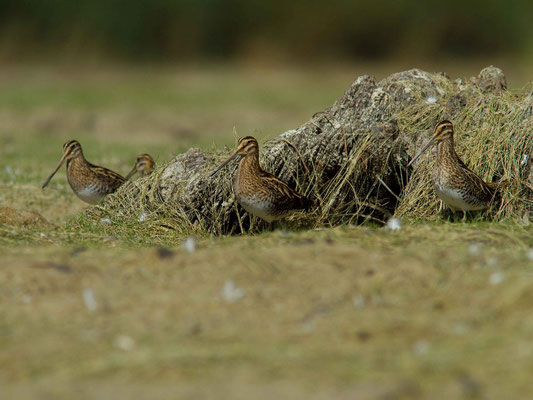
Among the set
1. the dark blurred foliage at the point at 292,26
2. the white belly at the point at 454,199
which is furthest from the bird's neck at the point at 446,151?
the dark blurred foliage at the point at 292,26

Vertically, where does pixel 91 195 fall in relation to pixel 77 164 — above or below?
below

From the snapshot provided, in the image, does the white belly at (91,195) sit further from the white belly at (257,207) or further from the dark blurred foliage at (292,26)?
the dark blurred foliage at (292,26)

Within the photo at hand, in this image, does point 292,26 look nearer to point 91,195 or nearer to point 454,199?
point 91,195

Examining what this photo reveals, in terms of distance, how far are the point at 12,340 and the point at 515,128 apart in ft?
17.9

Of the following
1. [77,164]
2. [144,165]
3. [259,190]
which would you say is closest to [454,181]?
[259,190]

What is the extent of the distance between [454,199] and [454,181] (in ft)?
0.53

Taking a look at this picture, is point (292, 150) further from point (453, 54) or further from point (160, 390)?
point (453, 54)

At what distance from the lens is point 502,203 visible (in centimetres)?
842

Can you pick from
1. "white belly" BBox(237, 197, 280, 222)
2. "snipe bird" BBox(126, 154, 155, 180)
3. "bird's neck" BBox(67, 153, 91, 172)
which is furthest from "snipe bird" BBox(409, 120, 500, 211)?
"bird's neck" BBox(67, 153, 91, 172)

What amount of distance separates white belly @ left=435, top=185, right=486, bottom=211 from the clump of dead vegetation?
0.50 metres

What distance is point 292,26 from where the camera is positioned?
26.4m

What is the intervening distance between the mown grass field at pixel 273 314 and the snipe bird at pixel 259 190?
72cm

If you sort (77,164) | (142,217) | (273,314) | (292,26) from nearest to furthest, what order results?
(273,314), (142,217), (77,164), (292,26)

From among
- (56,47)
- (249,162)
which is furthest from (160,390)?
(56,47)
